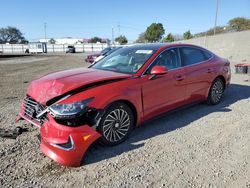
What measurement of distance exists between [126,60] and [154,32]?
3071 inches

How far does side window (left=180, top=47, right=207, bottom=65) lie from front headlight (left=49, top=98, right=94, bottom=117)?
266cm

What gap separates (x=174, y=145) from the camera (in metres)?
3.88

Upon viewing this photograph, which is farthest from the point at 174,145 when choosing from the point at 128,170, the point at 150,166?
the point at 128,170

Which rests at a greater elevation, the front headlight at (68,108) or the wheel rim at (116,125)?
the front headlight at (68,108)

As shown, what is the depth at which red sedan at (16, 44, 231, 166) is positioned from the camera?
3240 mm

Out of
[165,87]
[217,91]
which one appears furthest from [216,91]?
[165,87]

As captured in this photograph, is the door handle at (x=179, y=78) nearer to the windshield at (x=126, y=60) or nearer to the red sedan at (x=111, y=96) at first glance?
the red sedan at (x=111, y=96)

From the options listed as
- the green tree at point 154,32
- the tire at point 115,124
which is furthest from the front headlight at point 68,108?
the green tree at point 154,32

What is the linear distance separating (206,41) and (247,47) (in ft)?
28.9

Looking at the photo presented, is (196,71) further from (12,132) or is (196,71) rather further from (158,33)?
(158,33)

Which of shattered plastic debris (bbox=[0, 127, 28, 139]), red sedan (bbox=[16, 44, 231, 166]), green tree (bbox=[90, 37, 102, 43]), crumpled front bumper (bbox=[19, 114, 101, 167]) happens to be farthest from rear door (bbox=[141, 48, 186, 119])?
green tree (bbox=[90, 37, 102, 43])

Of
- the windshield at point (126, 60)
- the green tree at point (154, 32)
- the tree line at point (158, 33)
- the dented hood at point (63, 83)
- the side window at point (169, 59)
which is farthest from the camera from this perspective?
the green tree at point (154, 32)

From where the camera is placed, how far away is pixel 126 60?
184 inches

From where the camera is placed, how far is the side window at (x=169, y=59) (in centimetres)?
453
